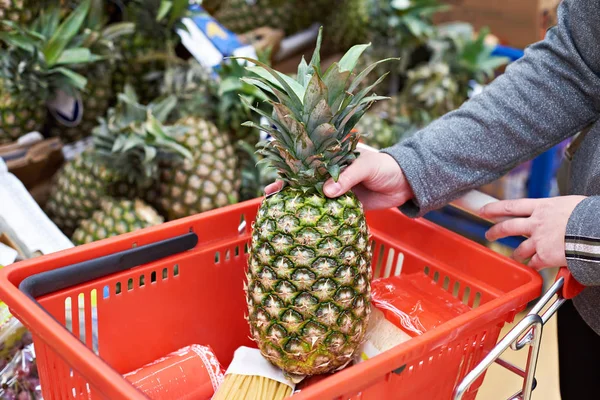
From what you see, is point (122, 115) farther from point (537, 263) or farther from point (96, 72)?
point (537, 263)

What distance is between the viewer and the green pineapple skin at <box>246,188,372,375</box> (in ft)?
3.10

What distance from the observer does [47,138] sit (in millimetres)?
1932

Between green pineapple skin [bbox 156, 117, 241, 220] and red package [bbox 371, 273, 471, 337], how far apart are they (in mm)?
756

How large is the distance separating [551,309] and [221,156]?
1130 mm

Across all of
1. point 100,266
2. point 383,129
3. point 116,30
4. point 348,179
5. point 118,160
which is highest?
point 116,30

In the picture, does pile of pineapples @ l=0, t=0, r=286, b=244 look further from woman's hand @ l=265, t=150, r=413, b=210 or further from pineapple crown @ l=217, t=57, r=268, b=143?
woman's hand @ l=265, t=150, r=413, b=210

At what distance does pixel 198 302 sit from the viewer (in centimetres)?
118

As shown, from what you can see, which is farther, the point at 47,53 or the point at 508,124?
the point at 47,53

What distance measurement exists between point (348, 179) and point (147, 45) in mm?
1325

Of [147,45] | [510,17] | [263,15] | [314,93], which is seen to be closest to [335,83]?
[314,93]

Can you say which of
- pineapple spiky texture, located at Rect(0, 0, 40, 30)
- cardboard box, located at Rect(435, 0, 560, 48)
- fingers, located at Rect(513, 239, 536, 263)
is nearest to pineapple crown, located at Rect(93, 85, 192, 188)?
pineapple spiky texture, located at Rect(0, 0, 40, 30)

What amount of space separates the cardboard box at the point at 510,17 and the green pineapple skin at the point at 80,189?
1.71 meters

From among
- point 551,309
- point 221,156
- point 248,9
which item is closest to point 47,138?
point 221,156

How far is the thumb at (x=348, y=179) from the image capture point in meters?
0.98
